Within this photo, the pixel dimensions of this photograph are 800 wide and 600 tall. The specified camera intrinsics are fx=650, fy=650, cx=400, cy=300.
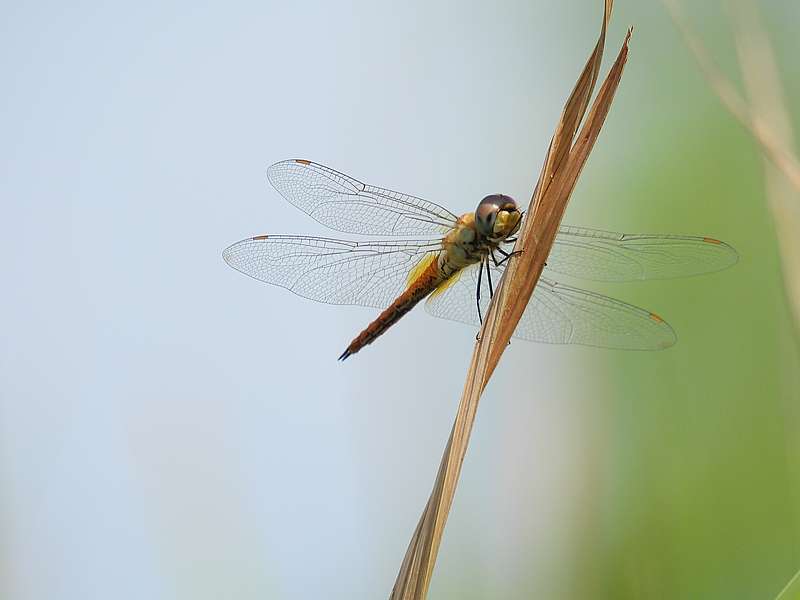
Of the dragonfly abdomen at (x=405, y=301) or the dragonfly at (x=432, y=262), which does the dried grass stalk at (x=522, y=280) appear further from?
the dragonfly abdomen at (x=405, y=301)

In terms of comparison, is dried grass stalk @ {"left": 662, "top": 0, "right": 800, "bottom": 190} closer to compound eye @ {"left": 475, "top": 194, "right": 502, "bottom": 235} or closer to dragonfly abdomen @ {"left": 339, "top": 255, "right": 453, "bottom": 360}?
compound eye @ {"left": 475, "top": 194, "right": 502, "bottom": 235}

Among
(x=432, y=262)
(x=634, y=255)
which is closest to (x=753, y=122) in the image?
(x=634, y=255)

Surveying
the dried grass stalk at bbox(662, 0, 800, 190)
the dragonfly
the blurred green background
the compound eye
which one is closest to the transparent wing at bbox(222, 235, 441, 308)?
the dragonfly

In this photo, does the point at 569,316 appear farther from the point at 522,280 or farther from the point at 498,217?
the point at 522,280

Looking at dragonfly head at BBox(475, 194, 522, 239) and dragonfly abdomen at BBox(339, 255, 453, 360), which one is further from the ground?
dragonfly head at BBox(475, 194, 522, 239)

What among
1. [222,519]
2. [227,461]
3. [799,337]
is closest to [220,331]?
[227,461]
